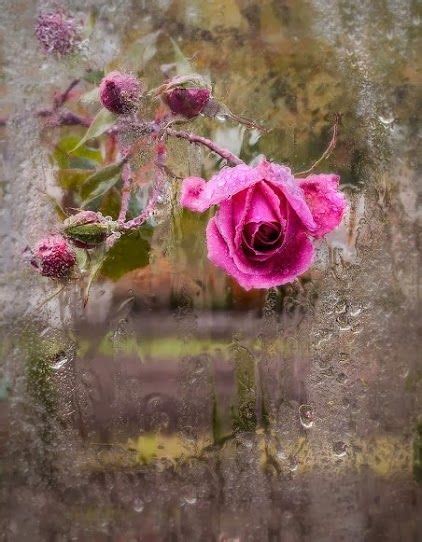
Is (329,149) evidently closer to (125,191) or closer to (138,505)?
(125,191)

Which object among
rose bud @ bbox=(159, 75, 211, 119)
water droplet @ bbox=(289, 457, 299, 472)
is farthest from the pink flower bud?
water droplet @ bbox=(289, 457, 299, 472)

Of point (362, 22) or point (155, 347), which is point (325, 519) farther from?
point (362, 22)

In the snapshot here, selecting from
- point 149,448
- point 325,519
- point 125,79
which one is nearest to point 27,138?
point 125,79

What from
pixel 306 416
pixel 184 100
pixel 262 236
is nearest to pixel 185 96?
pixel 184 100

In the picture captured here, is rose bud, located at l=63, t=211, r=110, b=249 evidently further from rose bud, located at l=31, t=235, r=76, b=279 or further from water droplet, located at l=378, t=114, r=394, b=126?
water droplet, located at l=378, t=114, r=394, b=126

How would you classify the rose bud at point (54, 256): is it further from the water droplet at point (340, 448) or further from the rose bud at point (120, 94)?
the water droplet at point (340, 448)

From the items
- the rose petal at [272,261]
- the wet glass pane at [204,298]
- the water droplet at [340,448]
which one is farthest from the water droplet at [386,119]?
the water droplet at [340,448]
